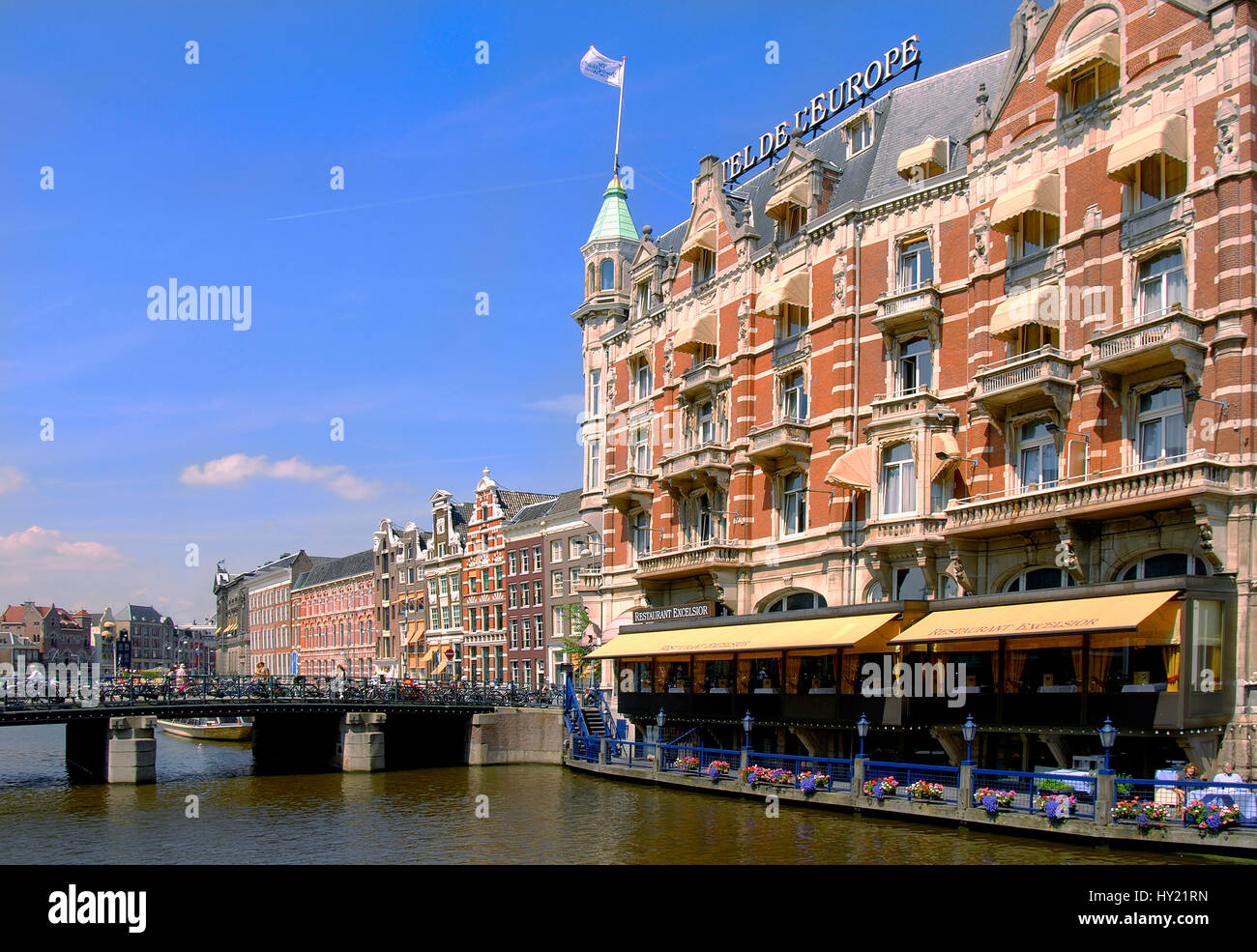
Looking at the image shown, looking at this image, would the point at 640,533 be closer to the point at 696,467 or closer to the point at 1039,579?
the point at 696,467

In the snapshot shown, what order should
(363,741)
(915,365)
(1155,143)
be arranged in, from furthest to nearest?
(363,741)
(915,365)
(1155,143)

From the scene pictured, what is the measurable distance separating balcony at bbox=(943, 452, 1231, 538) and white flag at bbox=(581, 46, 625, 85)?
28.9m

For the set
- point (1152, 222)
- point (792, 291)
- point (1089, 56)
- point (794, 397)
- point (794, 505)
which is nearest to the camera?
point (1152, 222)

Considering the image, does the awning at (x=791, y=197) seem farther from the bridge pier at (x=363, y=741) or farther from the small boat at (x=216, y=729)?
the small boat at (x=216, y=729)

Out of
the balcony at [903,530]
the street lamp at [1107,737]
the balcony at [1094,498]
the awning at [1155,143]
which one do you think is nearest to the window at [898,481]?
the balcony at [903,530]

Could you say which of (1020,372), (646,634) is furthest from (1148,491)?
(646,634)

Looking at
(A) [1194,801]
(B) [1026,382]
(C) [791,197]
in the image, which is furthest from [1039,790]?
(C) [791,197]

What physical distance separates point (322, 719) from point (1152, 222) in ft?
152

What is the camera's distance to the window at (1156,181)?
29.2 m

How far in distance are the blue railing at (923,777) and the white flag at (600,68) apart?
34.1m

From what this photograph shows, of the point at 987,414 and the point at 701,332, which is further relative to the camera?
the point at 701,332

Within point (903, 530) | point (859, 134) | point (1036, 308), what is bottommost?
point (903, 530)

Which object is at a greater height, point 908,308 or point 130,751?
point 908,308

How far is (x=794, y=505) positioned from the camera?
41812mm
